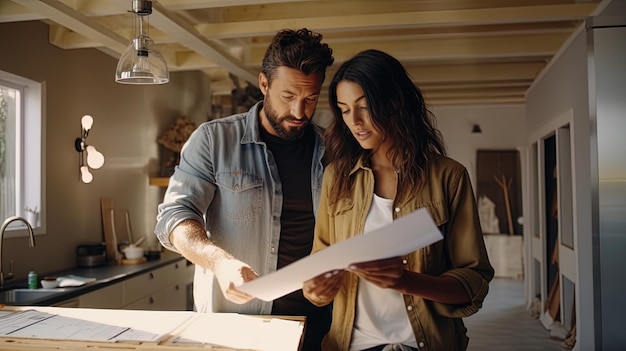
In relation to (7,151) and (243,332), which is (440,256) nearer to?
(243,332)

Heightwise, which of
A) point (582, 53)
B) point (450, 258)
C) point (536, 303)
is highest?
point (582, 53)

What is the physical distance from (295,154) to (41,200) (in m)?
2.99

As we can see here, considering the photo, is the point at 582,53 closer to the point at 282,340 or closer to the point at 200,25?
the point at 200,25

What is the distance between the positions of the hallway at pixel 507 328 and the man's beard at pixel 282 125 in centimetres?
425

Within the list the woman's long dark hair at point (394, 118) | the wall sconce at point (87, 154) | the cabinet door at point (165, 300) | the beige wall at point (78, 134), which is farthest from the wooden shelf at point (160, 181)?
the woman's long dark hair at point (394, 118)

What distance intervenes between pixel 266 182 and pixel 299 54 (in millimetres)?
452

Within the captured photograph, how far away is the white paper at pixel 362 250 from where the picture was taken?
1.30 meters

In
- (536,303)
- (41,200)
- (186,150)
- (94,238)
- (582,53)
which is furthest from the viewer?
(536,303)

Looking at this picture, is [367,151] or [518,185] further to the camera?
[518,185]

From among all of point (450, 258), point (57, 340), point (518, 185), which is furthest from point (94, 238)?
point (518, 185)

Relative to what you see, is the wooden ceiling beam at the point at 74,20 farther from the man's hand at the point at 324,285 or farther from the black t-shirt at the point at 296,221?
the man's hand at the point at 324,285

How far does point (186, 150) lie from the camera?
2.23m

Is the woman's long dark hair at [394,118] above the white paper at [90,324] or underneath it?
above

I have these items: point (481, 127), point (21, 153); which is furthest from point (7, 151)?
point (481, 127)
